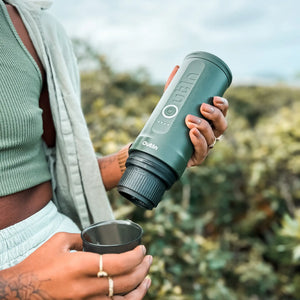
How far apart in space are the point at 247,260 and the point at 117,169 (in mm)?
1951

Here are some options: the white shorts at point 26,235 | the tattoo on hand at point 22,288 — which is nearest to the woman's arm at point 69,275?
the tattoo on hand at point 22,288

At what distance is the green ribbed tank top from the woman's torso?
1.3 inches

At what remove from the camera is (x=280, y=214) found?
9.87 feet

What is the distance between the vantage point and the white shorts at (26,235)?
2.98ft

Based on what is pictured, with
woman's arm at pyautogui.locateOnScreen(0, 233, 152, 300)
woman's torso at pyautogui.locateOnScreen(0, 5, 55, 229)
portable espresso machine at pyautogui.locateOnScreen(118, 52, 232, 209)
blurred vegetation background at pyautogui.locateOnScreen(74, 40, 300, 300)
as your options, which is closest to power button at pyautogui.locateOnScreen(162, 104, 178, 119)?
portable espresso machine at pyautogui.locateOnScreen(118, 52, 232, 209)

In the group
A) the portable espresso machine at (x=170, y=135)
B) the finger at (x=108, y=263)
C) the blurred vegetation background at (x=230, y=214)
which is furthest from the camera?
the blurred vegetation background at (x=230, y=214)

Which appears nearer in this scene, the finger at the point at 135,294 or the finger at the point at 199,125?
the finger at the point at 135,294

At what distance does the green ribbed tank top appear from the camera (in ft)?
3.22

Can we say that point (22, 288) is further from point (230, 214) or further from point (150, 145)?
point (230, 214)

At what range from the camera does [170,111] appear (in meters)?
0.98

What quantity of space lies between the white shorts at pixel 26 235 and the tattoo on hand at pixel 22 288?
0.40ft

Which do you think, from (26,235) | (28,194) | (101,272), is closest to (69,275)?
(101,272)

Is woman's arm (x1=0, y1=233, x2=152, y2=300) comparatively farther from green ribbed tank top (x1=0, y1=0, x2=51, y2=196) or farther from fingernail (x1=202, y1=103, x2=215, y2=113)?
fingernail (x1=202, y1=103, x2=215, y2=113)

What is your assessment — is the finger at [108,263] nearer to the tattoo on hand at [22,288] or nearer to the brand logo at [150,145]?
the tattoo on hand at [22,288]
